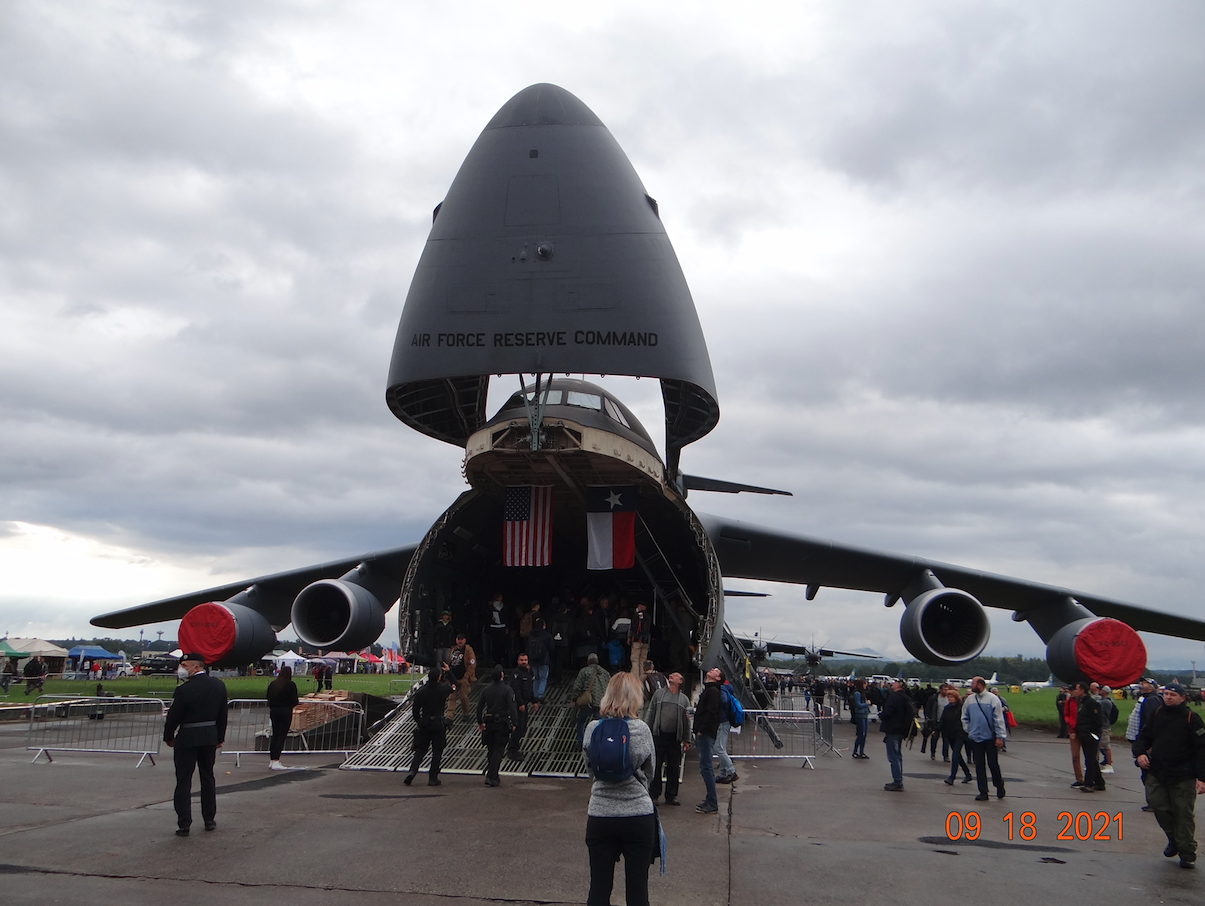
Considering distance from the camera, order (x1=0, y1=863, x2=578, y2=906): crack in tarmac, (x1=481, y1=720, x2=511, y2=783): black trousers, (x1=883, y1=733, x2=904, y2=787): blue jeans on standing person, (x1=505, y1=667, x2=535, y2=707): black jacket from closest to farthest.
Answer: (x1=0, y1=863, x2=578, y2=906): crack in tarmac → (x1=481, y1=720, x2=511, y2=783): black trousers → (x1=883, y1=733, x2=904, y2=787): blue jeans on standing person → (x1=505, y1=667, x2=535, y2=707): black jacket

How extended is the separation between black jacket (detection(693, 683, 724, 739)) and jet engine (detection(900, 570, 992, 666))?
575 centimetres

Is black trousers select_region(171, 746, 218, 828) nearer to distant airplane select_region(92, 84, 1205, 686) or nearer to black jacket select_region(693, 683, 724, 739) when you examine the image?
black jacket select_region(693, 683, 724, 739)

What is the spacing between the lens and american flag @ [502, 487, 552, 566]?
11.9m

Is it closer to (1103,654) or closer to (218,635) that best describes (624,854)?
(218,635)

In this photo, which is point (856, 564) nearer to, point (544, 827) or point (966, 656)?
point (966, 656)

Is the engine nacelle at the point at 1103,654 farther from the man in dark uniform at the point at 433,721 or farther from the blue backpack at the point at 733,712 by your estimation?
the man in dark uniform at the point at 433,721

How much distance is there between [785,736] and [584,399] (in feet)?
24.8

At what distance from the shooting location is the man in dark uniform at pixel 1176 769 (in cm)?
575

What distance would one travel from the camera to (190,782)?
20.1 feet

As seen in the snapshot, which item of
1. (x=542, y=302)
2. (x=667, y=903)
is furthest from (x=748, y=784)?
(x=542, y=302)

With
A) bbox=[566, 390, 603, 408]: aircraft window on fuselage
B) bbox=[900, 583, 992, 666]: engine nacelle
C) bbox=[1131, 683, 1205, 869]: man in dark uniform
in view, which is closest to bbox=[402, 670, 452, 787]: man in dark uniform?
bbox=[566, 390, 603, 408]: aircraft window on fuselage

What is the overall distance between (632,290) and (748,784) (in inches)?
217

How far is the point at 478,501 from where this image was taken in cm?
1210

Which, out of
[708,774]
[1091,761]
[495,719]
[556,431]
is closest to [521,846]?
[708,774]
